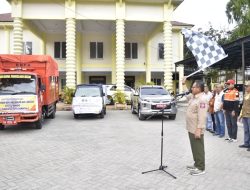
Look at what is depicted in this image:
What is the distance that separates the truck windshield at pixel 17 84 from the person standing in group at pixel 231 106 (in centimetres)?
712

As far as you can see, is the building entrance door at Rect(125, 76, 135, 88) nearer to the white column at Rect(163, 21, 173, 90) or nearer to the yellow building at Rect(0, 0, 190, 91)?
the yellow building at Rect(0, 0, 190, 91)

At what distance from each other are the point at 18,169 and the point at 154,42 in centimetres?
2900

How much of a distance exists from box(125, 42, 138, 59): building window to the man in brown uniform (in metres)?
27.8

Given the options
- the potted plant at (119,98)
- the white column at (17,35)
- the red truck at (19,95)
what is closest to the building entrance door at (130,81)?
the potted plant at (119,98)

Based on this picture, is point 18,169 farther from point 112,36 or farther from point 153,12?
point 112,36

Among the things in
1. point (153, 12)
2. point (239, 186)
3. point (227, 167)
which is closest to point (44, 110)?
point (227, 167)

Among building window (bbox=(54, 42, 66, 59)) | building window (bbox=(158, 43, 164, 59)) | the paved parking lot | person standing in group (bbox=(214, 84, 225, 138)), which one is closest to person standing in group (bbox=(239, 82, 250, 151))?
the paved parking lot

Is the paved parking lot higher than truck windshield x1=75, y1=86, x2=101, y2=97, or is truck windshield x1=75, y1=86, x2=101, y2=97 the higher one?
Result: truck windshield x1=75, y1=86, x2=101, y2=97

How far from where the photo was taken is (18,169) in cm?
754

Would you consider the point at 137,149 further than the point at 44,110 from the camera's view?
No

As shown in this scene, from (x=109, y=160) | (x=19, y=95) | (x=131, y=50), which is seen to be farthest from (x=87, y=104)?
(x=131, y=50)

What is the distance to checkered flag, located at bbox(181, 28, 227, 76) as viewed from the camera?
27.1 ft

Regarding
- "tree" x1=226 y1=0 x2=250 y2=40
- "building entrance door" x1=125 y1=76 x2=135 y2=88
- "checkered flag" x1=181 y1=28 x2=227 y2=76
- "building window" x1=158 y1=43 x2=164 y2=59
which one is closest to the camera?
"checkered flag" x1=181 y1=28 x2=227 y2=76

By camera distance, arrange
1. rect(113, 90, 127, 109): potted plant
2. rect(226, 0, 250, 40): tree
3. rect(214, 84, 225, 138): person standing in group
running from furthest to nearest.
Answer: rect(226, 0, 250, 40): tree → rect(113, 90, 127, 109): potted plant → rect(214, 84, 225, 138): person standing in group
